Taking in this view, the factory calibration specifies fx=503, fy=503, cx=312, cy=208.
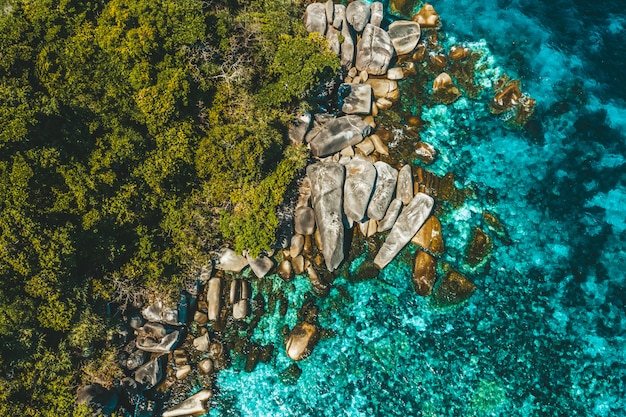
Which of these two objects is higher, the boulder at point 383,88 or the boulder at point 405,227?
the boulder at point 383,88

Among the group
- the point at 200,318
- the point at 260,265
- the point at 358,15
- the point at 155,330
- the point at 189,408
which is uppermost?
the point at 358,15

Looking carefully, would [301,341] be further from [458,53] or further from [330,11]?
[458,53]

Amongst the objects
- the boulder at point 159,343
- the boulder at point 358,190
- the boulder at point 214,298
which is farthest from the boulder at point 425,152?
the boulder at point 159,343

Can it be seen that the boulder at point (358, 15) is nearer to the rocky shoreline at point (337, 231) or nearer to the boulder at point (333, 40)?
the rocky shoreline at point (337, 231)

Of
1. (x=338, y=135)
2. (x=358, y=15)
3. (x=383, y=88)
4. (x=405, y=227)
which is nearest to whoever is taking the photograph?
(x=405, y=227)

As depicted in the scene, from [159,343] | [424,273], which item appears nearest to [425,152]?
[424,273]
